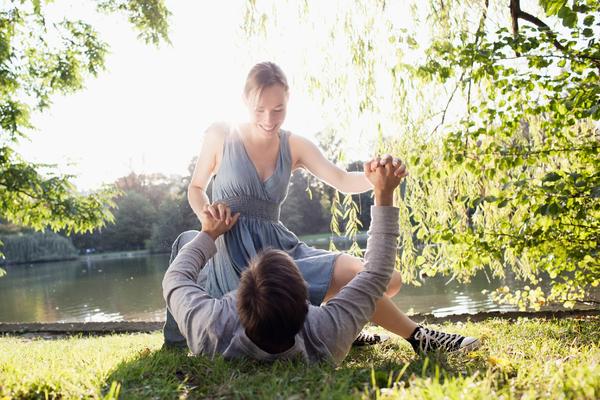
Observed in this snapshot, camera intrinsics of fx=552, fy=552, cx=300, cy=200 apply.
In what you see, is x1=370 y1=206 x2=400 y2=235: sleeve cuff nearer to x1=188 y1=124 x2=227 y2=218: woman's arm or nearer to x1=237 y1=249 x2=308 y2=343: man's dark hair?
x1=237 y1=249 x2=308 y2=343: man's dark hair

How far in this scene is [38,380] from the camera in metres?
1.81

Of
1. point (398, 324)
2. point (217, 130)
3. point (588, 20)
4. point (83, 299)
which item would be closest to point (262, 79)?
point (217, 130)

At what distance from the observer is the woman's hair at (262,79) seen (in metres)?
2.56

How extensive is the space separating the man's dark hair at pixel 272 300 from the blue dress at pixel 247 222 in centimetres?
56

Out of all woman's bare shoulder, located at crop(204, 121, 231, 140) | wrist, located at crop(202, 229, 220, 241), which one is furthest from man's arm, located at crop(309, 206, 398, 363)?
woman's bare shoulder, located at crop(204, 121, 231, 140)

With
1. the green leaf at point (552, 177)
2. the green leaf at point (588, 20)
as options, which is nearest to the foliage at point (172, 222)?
the green leaf at point (552, 177)

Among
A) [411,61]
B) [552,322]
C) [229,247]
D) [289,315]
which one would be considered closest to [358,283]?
→ [289,315]

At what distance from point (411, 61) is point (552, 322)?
92.0 inches

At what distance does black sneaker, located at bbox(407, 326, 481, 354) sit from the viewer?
2.41 meters

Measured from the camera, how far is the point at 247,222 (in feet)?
8.91

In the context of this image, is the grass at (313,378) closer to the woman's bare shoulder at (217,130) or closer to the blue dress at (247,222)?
the blue dress at (247,222)

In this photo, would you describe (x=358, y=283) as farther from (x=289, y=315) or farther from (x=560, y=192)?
(x=560, y=192)

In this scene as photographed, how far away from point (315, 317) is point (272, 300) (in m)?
0.29

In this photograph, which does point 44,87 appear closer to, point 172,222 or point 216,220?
point 216,220
